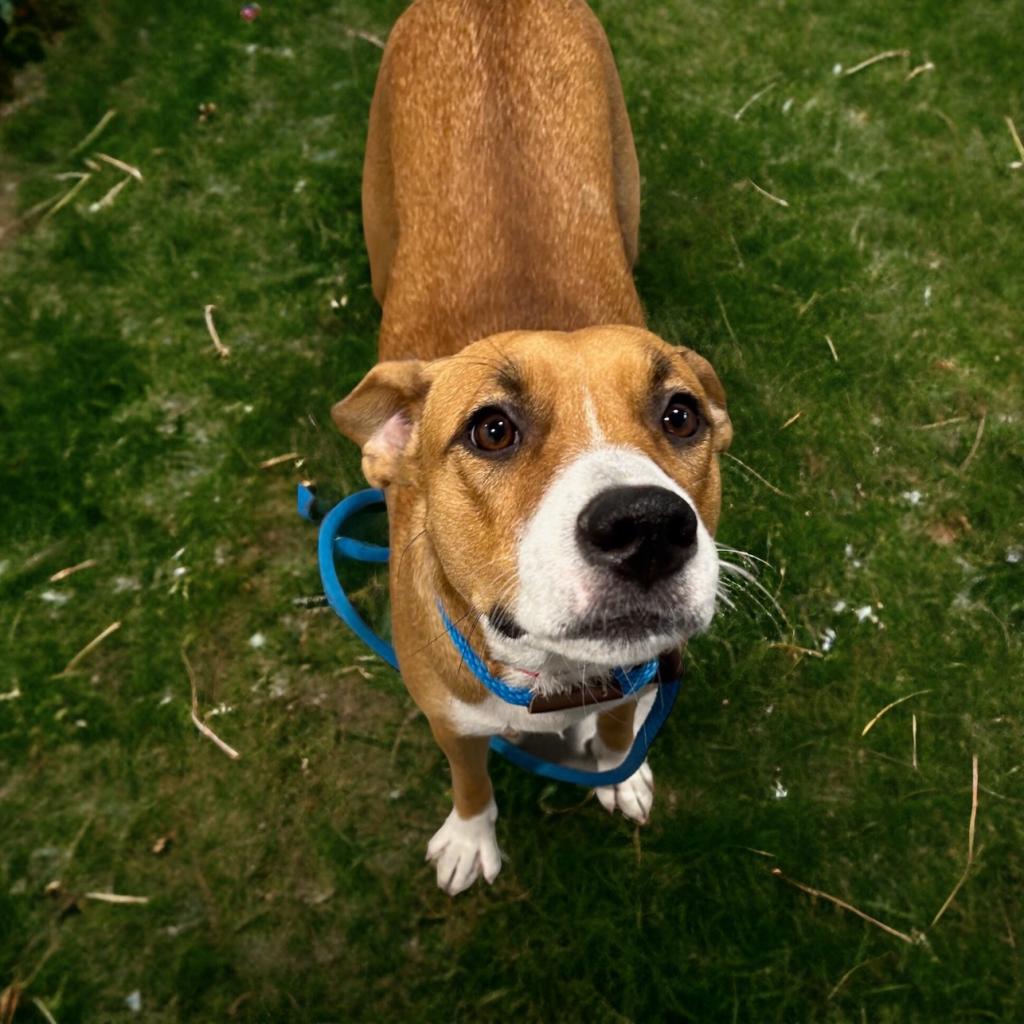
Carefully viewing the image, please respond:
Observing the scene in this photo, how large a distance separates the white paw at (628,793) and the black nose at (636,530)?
6.44ft

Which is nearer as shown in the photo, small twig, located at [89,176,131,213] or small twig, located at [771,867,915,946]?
small twig, located at [771,867,915,946]

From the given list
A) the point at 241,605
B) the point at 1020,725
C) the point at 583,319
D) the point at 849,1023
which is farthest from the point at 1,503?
the point at 1020,725

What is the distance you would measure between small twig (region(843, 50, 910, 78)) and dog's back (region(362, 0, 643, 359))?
2.71 meters

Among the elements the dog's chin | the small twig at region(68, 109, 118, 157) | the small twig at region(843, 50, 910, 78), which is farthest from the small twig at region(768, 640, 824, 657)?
the small twig at region(68, 109, 118, 157)

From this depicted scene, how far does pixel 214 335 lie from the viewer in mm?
4922

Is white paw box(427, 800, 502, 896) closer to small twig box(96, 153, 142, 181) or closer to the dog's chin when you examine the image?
the dog's chin

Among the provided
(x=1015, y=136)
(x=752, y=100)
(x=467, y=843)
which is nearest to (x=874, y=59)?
(x=752, y=100)

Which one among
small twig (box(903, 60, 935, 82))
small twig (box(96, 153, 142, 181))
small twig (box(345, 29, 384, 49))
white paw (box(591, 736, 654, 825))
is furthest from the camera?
small twig (box(345, 29, 384, 49))

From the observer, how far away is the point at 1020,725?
405 cm

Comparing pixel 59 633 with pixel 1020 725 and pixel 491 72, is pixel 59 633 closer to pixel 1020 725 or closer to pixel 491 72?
pixel 491 72

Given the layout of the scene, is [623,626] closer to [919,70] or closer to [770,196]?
[770,196]

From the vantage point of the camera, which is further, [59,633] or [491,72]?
[59,633]

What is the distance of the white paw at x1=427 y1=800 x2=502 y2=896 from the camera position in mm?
3711

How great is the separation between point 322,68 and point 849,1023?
6.16 meters
